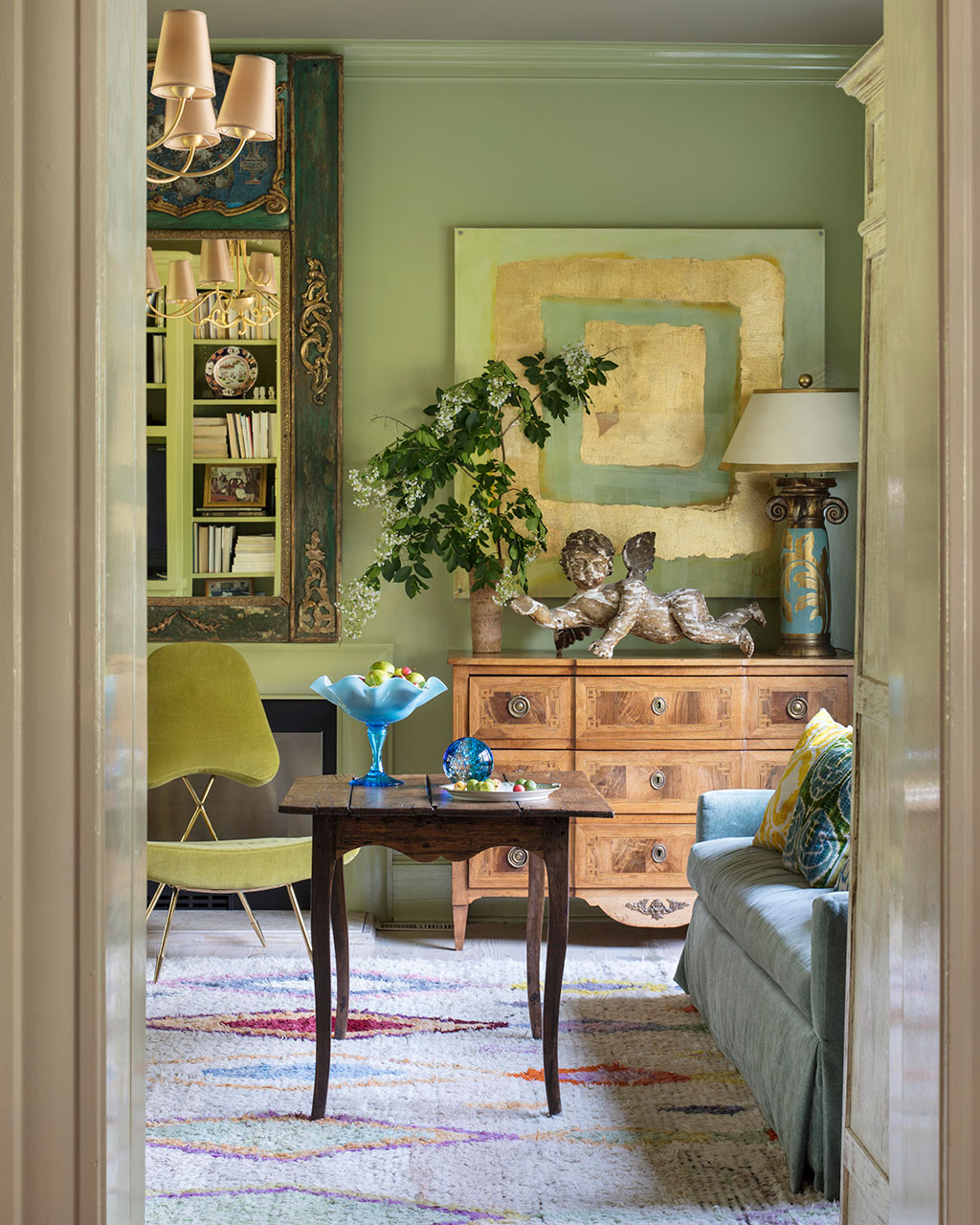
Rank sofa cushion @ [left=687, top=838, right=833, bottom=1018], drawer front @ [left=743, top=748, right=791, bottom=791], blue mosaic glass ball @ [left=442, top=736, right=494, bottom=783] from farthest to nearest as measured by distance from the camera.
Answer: drawer front @ [left=743, top=748, right=791, bottom=791] < blue mosaic glass ball @ [left=442, top=736, right=494, bottom=783] < sofa cushion @ [left=687, top=838, right=833, bottom=1018]

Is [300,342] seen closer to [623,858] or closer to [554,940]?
[623,858]

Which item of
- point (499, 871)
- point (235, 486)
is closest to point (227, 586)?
point (235, 486)

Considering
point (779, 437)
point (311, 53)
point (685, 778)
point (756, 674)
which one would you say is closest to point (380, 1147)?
point (685, 778)

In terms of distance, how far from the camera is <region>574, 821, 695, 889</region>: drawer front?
4188mm

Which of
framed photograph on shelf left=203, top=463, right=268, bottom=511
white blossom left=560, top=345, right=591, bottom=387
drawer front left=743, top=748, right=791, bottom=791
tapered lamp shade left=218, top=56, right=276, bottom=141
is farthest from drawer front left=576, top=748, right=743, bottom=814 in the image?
tapered lamp shade left=218, top=56, right=276, bottom=141

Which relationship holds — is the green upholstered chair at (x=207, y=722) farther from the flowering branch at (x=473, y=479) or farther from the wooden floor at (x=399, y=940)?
the flowering branch at (x=473, y=479)

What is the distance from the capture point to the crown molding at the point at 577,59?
4.58 m

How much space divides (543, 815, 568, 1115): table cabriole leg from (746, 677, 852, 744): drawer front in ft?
5.22

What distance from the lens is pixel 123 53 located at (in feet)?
3.83

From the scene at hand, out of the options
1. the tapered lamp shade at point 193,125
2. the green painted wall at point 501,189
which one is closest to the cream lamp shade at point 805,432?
the green painted wall at point 501,189

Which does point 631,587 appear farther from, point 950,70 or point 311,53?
point 950,70

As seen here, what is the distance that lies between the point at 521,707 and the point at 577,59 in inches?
101

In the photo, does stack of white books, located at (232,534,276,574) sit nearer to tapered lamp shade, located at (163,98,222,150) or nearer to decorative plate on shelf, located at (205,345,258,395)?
decorative plate on shelf, located at (205,345,258,395)

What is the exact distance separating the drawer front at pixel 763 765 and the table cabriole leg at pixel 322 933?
1.93 m
